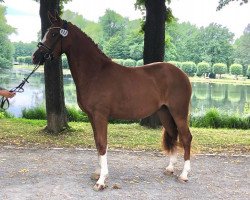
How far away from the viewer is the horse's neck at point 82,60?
5945 mm

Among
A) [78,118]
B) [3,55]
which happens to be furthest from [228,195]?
[3,55]

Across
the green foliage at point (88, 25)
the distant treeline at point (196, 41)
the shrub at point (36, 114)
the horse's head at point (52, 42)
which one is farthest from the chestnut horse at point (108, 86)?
the green foliage at point (88, 25)

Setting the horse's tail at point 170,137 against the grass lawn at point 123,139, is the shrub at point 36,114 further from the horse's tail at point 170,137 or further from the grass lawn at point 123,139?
the horse's tail at point 170,137

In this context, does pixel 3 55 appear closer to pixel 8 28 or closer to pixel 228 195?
pixel 8 28

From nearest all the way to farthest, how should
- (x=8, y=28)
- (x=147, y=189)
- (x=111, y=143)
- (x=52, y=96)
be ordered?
1. (x=147, y=189)
2. (x=111, y=143)
3. (x=52, y=96)
4. (x=8, y=28)

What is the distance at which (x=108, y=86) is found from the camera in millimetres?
5953

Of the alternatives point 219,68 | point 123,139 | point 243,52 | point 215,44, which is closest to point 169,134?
point 123,139

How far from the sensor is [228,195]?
227 inches

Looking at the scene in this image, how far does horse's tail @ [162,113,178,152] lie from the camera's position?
22.0 feet

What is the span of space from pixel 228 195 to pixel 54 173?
9.34 ft

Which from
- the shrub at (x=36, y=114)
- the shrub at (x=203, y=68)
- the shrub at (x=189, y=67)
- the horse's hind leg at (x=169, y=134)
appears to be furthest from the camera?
the shrub at (x=189, y=67)

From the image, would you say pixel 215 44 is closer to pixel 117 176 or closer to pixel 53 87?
pixel 53 87

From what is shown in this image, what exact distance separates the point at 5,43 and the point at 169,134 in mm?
48374

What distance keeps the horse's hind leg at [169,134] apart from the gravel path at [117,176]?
35cm
